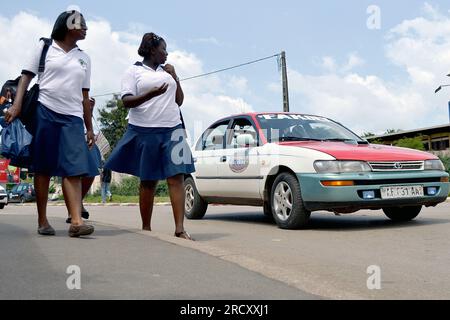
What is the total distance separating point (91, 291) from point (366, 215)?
646 cm

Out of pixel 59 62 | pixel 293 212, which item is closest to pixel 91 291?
pixel 59 62

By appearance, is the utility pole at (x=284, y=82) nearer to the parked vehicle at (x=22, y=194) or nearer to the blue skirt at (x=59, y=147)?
the parked vehicle at (x=22, y=194)

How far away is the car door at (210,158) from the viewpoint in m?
8.55

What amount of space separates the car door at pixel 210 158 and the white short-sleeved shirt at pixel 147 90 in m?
2.84

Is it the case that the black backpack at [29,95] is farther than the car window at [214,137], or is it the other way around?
the car window at [214,137]

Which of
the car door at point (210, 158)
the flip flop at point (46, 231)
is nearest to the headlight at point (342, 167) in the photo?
the car door at point (210, 158)

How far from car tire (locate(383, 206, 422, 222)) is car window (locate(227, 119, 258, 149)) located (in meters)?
1.90

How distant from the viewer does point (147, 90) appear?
5.63 meters

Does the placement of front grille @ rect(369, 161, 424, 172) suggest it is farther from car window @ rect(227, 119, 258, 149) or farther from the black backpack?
the black backpack

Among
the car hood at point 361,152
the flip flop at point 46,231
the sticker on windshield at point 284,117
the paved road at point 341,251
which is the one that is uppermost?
the sticker on windshield at point 284,117

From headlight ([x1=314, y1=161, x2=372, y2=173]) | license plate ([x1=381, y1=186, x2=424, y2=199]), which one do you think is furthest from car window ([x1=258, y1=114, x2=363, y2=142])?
license plate ([x1=381, y1=186, x2=424, y2=199])

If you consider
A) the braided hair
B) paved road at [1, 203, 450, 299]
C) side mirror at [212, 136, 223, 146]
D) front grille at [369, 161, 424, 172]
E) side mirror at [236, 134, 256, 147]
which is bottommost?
paved road at [1, 203, 450, 299]

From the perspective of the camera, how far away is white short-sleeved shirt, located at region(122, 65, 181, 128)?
5637 millimetres
